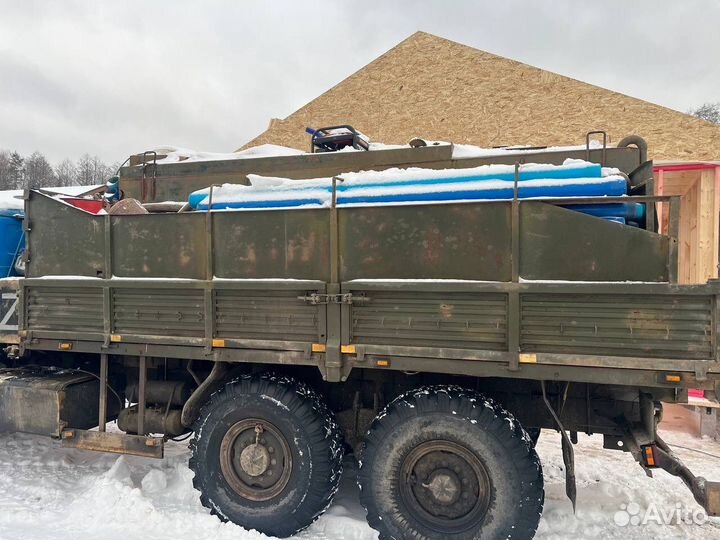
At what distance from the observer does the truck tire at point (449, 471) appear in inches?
134

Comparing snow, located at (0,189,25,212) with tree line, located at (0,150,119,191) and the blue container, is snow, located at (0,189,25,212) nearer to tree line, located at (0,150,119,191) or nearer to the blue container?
the blue container

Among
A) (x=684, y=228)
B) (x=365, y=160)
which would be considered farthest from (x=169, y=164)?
(x=684, y=228)

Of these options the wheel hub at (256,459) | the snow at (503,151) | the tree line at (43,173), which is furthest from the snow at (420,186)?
the tree line at (43,173)

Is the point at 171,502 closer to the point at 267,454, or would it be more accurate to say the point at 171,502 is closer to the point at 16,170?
the point at 267,454

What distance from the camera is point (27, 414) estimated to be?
4.61m

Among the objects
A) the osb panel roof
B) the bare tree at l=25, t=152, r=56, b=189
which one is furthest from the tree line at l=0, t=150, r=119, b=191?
the osb panel roof

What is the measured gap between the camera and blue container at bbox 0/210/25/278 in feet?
16.8

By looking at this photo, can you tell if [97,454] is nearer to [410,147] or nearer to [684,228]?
[410,147]

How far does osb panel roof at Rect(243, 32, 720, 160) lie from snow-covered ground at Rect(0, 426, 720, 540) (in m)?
6.95

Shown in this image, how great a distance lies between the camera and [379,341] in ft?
11.7

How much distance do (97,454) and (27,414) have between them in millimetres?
1222

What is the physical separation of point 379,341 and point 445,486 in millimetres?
1035

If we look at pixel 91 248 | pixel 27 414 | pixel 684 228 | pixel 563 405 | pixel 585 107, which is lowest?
pixel 27 414

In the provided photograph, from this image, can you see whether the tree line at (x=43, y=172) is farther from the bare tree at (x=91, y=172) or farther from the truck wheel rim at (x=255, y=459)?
the truck wheel rim at (x=255, y=459)
